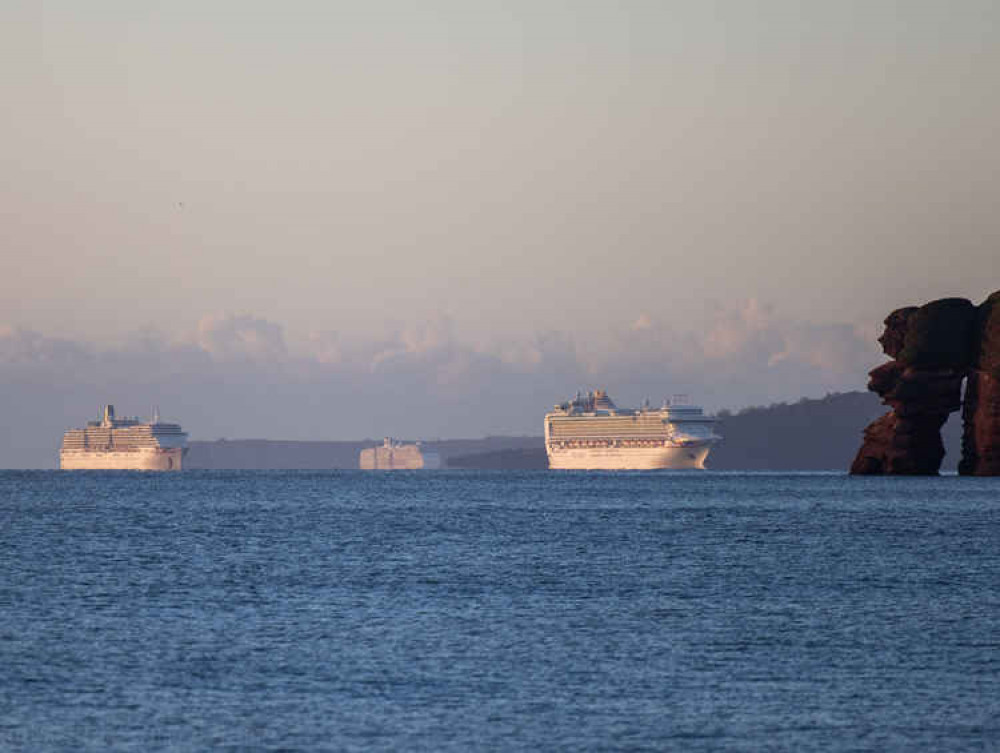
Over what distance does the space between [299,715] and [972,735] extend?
10.6 meters

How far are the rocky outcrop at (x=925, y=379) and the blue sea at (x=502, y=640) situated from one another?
247 ft

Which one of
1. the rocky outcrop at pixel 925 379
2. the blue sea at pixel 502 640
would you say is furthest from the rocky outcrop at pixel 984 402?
the blue sea at pixel 502 640

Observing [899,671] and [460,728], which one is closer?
[460,728]

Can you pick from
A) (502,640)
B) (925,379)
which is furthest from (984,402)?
(502,640)

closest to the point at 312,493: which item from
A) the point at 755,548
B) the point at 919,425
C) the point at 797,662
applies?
the point at 919,425

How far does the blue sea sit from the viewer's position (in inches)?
1016

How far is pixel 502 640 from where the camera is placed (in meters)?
36.0

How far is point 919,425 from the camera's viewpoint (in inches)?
5965

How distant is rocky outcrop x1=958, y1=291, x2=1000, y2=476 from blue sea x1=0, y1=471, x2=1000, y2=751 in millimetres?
71290

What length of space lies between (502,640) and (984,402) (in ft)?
389

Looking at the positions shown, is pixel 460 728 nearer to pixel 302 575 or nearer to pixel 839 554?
pixel 302 575

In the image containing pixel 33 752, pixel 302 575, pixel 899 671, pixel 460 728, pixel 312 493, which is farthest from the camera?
pixel 312 493

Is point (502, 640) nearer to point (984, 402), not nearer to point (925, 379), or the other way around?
point (984, 402)

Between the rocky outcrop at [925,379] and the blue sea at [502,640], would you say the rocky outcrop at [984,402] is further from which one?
the blue sea at [502,640]
